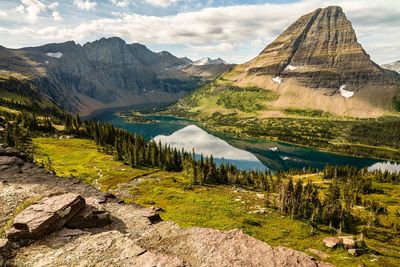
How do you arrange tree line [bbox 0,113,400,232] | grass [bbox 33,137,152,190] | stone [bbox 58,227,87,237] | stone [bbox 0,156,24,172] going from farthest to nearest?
grass [bbox 33,137,152,190]
tree line [bbox 0,113,400,232]
stone [bbox 0,156,24,172]
stone [bbox 58,227,87,237]

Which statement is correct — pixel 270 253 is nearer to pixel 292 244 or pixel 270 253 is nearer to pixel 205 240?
pixel 205 240

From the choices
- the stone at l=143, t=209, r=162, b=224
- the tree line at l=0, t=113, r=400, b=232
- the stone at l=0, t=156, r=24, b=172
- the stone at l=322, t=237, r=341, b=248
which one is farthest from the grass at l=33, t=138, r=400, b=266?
the stone at l=143, t=209, r=162, b=224

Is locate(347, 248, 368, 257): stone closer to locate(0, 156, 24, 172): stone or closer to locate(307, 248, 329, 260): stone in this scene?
locate(307, 248, 329, 260): stone

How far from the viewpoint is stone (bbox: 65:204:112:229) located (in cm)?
4359

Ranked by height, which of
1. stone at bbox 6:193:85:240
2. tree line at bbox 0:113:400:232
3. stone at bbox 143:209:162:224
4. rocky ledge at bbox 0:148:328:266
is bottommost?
tree line at bbox 0:113:400:232

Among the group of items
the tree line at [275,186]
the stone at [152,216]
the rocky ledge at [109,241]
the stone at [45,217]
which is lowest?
the tree line at [275,186]

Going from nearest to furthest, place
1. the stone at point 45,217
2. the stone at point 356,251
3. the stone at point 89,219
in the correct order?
the stone at point 45,217, the stone at point 89,219, the stone at point 356,251

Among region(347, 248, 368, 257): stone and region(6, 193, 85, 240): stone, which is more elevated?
region(6, 193, 85, 240): stone

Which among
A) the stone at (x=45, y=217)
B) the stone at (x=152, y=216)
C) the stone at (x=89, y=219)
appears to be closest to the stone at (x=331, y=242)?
the stone at (x=152, y=216)

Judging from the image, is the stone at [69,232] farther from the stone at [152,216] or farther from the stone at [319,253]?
the stone at [319,253]

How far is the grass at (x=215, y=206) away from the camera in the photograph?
92562mm

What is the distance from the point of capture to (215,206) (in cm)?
11625

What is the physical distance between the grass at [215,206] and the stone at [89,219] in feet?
153

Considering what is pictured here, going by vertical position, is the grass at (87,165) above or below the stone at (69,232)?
below
